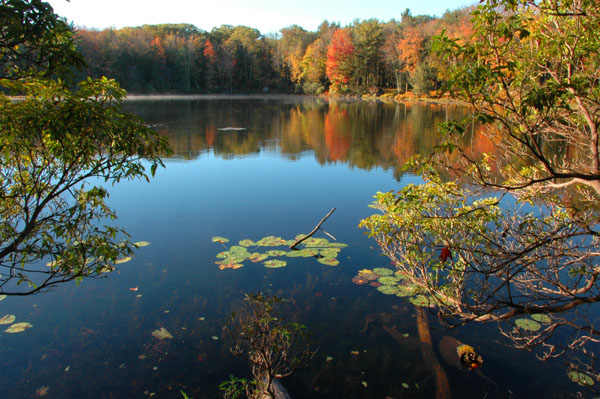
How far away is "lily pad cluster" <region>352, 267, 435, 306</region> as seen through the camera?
8.77 meters

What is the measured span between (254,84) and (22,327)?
9190cm

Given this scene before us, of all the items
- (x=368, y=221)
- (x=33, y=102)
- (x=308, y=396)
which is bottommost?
(x=308, y=396)

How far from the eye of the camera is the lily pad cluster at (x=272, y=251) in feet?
34.3

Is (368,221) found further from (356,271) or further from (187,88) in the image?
(187,88)

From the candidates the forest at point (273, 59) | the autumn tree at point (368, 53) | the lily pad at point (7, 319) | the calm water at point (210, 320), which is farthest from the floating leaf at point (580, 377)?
the autumn tree at point (368, 53)

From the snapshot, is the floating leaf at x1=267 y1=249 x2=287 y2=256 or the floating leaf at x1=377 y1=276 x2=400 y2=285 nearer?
the floating leaf at x1=377 y1=276 x2=400 y2=285

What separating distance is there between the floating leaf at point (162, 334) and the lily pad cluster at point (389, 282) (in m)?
4.26

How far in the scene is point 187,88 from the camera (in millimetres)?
84688

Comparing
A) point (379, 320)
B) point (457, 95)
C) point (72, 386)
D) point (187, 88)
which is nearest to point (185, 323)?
point (72, 386)

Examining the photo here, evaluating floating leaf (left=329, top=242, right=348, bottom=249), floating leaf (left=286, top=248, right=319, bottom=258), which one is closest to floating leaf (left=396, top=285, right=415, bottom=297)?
floating leaf (left=329, top=242, right=348, bottom=249)

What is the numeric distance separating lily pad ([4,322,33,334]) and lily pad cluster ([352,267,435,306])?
6765 mm

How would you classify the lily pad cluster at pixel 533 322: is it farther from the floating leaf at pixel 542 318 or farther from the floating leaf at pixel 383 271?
the floating leaf at pixel 383 271

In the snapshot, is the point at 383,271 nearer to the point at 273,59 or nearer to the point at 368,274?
the point at 368,274

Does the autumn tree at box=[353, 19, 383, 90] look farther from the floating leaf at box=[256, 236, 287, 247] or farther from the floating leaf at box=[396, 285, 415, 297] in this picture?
the floating leaf at box=[396, 285, 415, 297]
